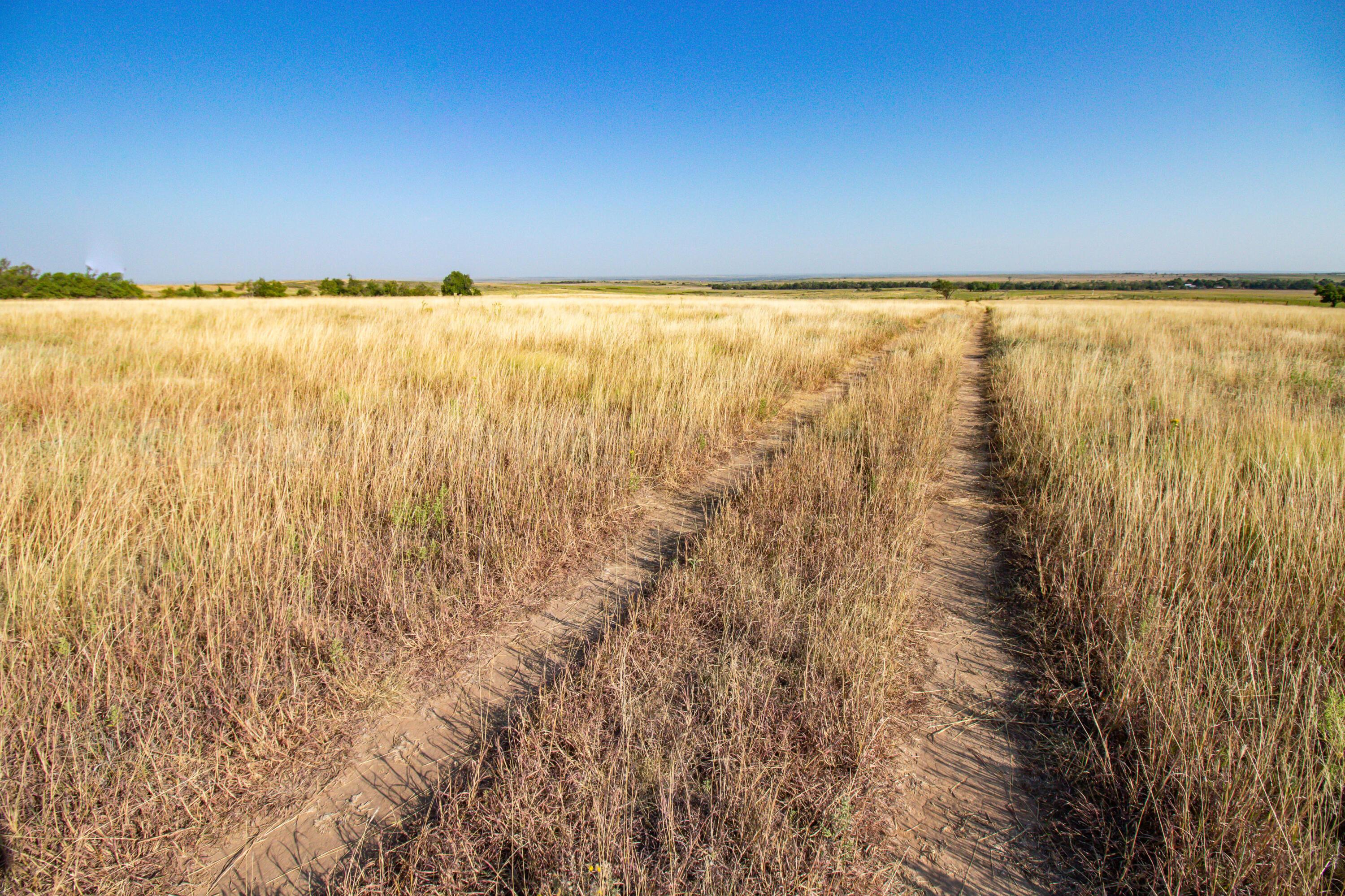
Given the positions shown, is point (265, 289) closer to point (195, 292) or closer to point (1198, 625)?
point (195, 292)

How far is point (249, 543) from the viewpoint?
284 centimetres

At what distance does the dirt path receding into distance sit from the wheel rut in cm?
139

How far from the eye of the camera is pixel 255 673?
2064 mm

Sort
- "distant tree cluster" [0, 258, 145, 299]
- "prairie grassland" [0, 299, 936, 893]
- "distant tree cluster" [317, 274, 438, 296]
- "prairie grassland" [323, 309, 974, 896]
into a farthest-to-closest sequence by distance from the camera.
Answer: "distant tree cluster" [317, 274, 438, 296] < "distant tree cluster" [0, 258, 145, 299] < "prairie grassland" [0, 299, 936, 893] < "prairie grassland" [323, 309, 974, 896]

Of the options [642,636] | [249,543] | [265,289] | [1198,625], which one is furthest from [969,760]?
[265,289]

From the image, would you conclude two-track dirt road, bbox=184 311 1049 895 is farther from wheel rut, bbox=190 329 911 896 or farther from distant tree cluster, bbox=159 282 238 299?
distant tree cluster, bbox=159 282 238 299

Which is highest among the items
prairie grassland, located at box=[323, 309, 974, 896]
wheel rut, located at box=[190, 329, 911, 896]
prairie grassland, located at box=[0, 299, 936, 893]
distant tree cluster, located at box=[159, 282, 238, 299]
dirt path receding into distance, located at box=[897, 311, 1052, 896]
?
distant tree cluster, located at box=[159, 282, 238, 299]

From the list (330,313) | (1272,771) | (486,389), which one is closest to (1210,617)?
(1272,771)

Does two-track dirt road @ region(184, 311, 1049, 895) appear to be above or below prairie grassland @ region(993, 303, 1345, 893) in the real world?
below

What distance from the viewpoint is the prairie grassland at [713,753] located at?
4.78 ft

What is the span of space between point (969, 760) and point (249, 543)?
3455 millimetres

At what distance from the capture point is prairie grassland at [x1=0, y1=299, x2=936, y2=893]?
67.7 inches

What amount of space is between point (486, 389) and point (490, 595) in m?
4.19

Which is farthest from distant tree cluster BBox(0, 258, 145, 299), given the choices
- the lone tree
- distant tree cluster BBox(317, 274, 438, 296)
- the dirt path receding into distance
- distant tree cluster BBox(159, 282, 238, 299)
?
the dirt path receding into distance
